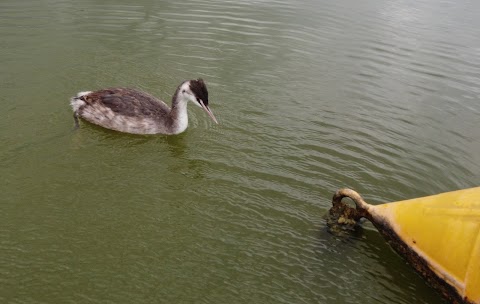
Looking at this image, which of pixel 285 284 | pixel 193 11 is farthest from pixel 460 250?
pixel 193 11

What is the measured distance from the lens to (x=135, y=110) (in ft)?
25.3

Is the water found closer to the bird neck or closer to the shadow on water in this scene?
the shadow on water

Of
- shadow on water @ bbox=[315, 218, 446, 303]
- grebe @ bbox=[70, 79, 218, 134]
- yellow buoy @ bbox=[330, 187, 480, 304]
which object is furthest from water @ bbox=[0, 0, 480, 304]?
yellow buoy @ bbox=[330, 187, 480, 304]

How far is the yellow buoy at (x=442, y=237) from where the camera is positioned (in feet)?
14.3

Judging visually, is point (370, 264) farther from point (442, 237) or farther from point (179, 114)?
point (179, 114)

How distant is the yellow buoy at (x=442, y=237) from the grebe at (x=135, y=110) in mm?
3650

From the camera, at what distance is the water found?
193 inches

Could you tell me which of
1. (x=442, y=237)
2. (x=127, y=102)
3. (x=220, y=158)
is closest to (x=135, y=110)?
(x=127, y=102)

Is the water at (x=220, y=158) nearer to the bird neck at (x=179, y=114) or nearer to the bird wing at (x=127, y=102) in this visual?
the bird neck at (x=179, y=114)

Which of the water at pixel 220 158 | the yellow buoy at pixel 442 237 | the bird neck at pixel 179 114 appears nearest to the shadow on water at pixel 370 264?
the water at pixel 220 158

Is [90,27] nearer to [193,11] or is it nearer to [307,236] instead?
[193,11]

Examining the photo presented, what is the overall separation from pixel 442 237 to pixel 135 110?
5.12 meters

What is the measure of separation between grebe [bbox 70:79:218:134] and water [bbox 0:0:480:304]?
229mm

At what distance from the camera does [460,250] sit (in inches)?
174
